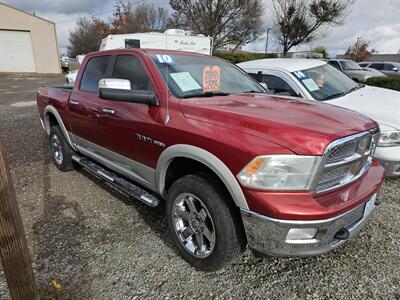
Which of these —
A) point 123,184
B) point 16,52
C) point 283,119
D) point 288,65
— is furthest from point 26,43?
point 283,119

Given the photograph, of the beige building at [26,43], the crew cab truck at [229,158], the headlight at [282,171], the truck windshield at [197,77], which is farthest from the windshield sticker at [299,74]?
the beige building at [26,43]

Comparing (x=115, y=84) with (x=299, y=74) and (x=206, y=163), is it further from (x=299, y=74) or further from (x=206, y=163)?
(x=299, y=74)

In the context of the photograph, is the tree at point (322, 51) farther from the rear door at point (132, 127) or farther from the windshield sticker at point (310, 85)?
the rear door at point (132, 127)

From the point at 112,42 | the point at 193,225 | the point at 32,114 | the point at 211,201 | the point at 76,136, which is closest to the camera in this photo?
the point at 211,201

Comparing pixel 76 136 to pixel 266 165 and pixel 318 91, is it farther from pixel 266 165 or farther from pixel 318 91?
pixel 318 91

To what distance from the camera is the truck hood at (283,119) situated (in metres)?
1.92

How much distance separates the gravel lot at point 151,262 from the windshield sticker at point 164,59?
1656 millimetres

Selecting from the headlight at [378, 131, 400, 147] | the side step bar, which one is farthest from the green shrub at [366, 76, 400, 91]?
the side step bar

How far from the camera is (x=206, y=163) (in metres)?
2.20

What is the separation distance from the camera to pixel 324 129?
6.64 ft

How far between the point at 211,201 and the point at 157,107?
964 millimetres

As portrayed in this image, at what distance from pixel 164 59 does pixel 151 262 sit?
1.92 metres

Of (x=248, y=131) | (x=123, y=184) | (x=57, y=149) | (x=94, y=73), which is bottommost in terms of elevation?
(x=57, y=149)

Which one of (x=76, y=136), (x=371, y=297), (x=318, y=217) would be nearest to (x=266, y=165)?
(x=318, y=217)
